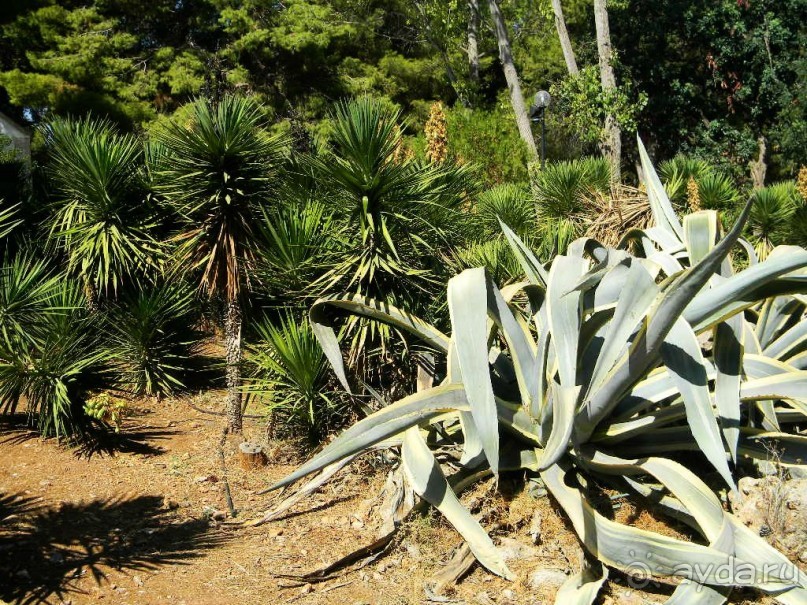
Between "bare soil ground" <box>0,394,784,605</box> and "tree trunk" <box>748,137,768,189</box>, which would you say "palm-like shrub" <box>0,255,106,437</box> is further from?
"tree trunk" <box>748,137,768,189</box>

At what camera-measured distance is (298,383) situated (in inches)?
242

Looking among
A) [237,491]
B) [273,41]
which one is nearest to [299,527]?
[237,491]

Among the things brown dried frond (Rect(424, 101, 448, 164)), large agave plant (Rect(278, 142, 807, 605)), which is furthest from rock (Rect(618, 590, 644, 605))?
brown dried frond (Rect(424, 101, 448, 164))

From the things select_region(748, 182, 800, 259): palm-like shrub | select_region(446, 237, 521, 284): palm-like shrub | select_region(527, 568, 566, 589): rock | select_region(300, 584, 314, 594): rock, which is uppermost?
select_region(446, 237, 521, 284): palm-like shrub

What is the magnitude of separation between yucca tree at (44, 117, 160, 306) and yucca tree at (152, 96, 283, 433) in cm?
86

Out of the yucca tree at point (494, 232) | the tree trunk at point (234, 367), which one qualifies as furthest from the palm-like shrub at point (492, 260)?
the tree trunk at point (234, 367)

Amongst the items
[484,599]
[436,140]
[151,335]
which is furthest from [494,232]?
[484,599]

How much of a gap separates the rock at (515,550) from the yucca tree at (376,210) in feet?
6.43

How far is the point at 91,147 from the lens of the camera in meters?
7.61

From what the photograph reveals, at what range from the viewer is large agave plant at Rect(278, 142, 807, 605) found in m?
3.53

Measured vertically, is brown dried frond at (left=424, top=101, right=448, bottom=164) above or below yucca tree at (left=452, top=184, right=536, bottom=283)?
above

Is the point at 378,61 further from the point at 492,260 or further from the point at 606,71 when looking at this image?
the point at 492,260

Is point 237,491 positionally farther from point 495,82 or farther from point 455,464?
point 495,82

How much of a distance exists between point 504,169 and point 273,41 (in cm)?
1320
